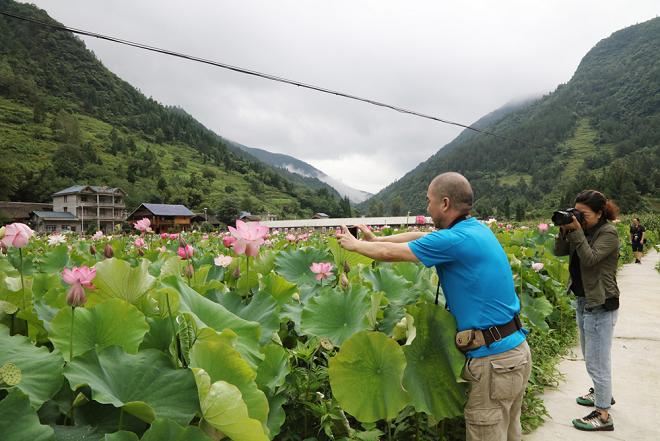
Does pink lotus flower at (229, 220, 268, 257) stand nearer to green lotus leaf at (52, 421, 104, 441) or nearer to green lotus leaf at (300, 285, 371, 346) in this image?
green lotus leaf at (300, 285, 371, 346)

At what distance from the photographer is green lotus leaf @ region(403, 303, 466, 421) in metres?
1.86

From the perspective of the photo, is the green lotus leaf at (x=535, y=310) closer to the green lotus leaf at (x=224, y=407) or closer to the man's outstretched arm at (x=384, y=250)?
the man's outstretched arm at (x=384, y=250)

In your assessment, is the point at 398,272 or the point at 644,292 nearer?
the point at 398,272

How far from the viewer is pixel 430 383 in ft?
6.20

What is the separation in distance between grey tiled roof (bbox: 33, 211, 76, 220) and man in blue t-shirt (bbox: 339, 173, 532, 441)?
61.8 meters

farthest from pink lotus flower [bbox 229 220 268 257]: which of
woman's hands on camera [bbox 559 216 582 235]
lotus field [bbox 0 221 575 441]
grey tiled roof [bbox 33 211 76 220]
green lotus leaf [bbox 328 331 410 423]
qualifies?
grey tiled roof [bbox 33 211 76 220]

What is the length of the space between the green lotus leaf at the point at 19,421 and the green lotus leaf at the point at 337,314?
3.97ft

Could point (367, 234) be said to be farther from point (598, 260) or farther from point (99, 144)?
point (99, 144)

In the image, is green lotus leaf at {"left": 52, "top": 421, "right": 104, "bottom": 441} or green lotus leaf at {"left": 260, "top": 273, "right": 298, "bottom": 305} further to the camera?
green lotus leaf at {"left": 260, "top": 273, "right": 298, "bottom": 305}

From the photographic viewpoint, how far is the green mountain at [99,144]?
2859 inches

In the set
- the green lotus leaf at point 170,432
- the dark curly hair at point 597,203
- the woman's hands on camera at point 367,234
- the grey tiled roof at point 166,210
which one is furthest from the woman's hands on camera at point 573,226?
the grey tiled roof at point 166,210

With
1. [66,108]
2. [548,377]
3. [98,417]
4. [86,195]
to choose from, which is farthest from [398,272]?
[66,108]

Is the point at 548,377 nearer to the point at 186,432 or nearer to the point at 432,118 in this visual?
the point at 432,118

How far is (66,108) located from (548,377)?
122 metres
